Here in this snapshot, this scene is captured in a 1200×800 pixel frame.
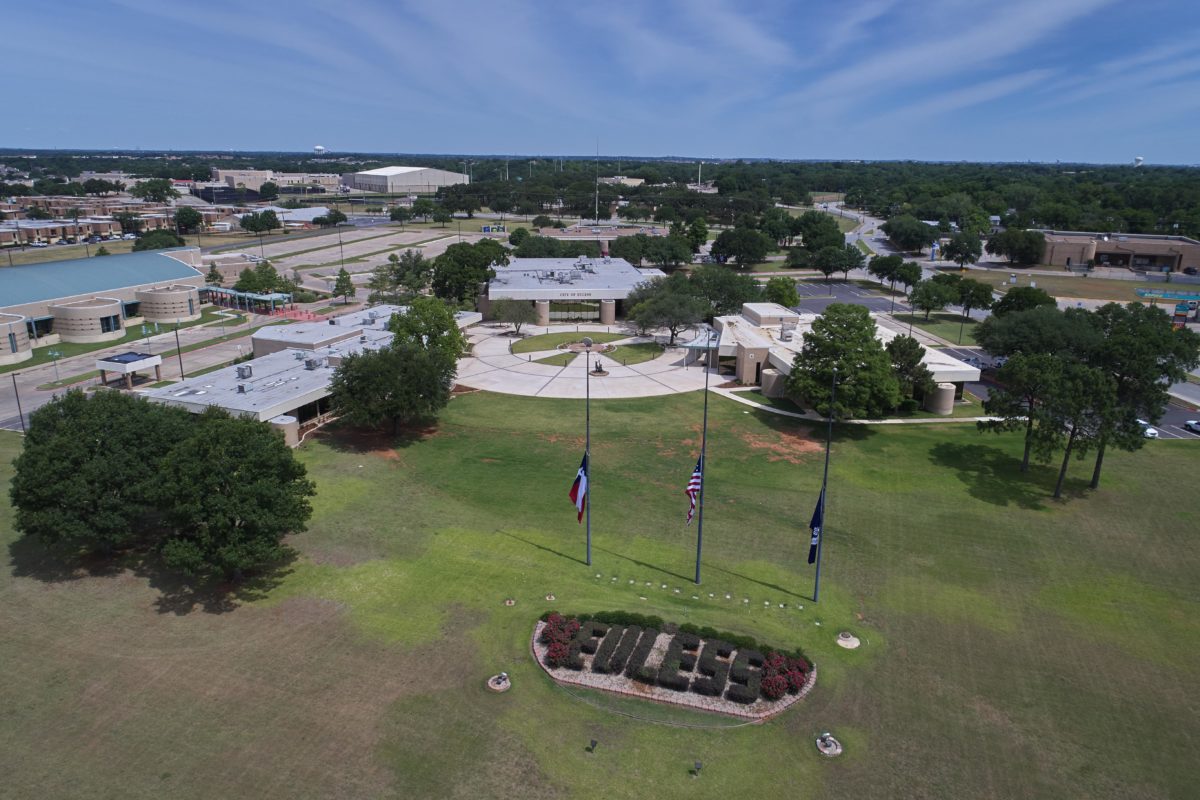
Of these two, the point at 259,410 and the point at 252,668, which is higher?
the point at 259,410

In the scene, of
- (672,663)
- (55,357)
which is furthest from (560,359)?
(55,357)

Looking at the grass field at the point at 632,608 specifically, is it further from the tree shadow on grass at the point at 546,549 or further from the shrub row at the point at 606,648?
the shrub row at the point at 606,648

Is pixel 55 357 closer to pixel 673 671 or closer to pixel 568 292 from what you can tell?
pixel 568 292

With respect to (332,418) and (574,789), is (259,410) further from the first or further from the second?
(574,789)

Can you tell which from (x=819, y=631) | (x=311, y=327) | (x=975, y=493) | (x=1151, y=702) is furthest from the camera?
(x=311, y=327)

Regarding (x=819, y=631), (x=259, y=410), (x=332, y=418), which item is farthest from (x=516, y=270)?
(x=819, y=631)

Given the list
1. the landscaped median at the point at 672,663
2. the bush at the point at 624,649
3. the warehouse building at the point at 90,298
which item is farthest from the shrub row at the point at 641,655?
the warehouse building at the point at 90,298
